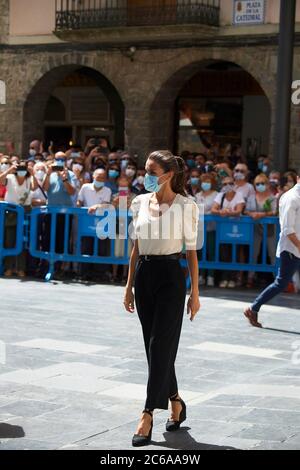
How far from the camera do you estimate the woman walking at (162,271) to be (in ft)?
23.3

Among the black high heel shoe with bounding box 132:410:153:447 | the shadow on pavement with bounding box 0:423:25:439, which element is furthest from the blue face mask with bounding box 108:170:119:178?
the black high heel shoe with bounding box 132:410:153:447

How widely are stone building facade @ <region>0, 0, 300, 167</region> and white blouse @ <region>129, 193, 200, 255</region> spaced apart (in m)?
15.2

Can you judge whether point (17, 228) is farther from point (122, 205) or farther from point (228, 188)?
point (228, 188)

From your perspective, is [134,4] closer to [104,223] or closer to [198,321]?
[104,223]

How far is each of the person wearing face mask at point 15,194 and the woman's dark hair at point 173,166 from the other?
30.7ft

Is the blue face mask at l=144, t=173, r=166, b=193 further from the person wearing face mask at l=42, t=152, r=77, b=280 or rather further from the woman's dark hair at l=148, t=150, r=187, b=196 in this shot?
the person wearing face mask at l=42, t=152, r=77, b=280

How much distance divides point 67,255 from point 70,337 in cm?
537

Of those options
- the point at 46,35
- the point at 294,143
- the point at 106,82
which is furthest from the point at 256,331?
the point at 106,82

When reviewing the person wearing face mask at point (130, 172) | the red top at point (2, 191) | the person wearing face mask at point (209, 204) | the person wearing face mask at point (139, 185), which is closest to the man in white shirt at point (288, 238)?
the person wearing face mask at point (209, 204)

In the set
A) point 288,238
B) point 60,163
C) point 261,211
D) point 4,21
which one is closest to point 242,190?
point 261,211

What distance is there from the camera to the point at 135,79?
24719 millimetres

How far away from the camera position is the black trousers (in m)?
7.09

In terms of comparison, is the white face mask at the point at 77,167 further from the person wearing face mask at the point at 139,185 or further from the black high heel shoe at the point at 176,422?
Result: the black high heel shoe at the point at 176,422

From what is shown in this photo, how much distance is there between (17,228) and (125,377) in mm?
7828
